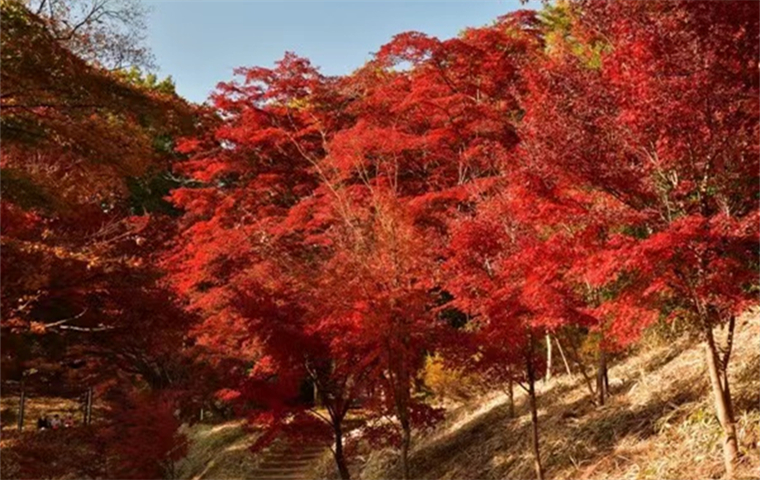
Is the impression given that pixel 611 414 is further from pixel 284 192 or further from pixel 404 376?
pixel 284 192

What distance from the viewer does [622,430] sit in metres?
9.10

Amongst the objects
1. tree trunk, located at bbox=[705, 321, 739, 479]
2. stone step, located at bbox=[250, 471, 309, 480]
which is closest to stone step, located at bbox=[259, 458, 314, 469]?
stone step, located at bbox=[250, 471, 309, 480]

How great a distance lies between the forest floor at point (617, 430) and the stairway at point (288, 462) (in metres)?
1.51

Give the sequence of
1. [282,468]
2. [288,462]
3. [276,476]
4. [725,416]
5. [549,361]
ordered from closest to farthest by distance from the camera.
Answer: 1. [725,416]
2. [549,361]
3. [276,476]
4. [282,468]
5. [288,462]

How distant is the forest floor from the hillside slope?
0.06 feet

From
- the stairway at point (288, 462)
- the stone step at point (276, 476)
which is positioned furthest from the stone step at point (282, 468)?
the stone step at point (276, 476)

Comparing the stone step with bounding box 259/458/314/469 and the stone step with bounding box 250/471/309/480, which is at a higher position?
the stone step with bounding box 259/458/314/469

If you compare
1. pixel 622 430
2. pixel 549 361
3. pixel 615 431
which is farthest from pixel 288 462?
pixel 622 430

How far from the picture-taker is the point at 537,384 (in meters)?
13.5

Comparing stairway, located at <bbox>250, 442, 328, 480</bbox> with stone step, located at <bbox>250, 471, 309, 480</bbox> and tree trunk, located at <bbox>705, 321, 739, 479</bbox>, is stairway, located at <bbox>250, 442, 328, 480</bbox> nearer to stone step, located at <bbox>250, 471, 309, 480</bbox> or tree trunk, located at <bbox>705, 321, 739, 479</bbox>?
stone step, located at <bbox>250, 471, 309, 480</bbox>

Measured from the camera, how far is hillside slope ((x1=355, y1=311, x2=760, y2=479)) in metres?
7.35

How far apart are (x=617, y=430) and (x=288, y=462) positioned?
10374 millimetres

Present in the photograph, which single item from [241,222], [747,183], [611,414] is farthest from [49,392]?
[747,183]

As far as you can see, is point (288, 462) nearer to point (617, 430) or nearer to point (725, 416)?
point (617, 430)
